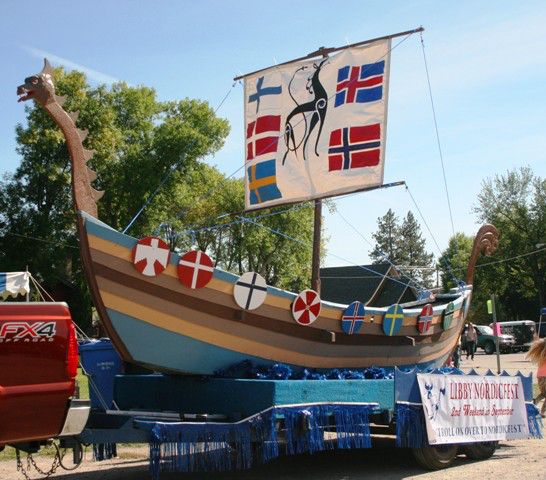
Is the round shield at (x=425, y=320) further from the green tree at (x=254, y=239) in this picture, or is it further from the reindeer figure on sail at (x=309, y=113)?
the green tree at (x=254, y=239)

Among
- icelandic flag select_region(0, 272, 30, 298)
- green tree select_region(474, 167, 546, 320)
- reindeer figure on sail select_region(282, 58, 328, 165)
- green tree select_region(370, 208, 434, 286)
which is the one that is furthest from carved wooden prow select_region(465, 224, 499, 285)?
green tree select_region(370, 208, 434, 286)

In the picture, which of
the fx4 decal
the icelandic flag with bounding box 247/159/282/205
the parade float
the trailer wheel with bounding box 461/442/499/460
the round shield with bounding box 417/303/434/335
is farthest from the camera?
the icelandic flag with bounding box 247/159/282/205

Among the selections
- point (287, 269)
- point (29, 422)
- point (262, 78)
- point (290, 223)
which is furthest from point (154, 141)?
point (29, 422)

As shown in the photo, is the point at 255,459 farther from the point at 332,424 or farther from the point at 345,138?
the point at 345,138

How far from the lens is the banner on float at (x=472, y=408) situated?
8617 mm

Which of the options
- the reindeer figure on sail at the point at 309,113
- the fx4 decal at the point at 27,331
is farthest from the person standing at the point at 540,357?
the fx4 decal at the point at 27,331

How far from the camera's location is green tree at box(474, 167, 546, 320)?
61188 mm

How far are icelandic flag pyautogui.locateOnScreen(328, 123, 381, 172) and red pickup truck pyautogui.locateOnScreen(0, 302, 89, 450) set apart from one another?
8.05m

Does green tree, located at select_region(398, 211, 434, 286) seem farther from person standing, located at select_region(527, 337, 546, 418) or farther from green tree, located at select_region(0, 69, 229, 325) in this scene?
person standing, located at select_region(527, 337, 546, 418)

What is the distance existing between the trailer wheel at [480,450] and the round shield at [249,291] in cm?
349

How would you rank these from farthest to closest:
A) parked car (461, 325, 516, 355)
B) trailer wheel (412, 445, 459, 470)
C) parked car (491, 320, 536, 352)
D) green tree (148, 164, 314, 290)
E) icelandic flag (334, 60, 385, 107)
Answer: green tree (148, 164, 314, 290)
parked car (491, 320, 536, 352)
parked car (461, 325, 516, 355)
icelandic flag (334, 60, 385, 107)
trailer wheel (412, 445, 459, 470)

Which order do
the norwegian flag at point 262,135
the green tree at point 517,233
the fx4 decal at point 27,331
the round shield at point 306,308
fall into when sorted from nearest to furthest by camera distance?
the fx4 decal at point 27,331, the round shield at point 306,308, the norwegian flag at point 262,135, the green tree at point 517,233

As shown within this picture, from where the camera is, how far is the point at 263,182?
46.1 ft

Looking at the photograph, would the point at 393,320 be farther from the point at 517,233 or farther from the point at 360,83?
the point at 517,233
